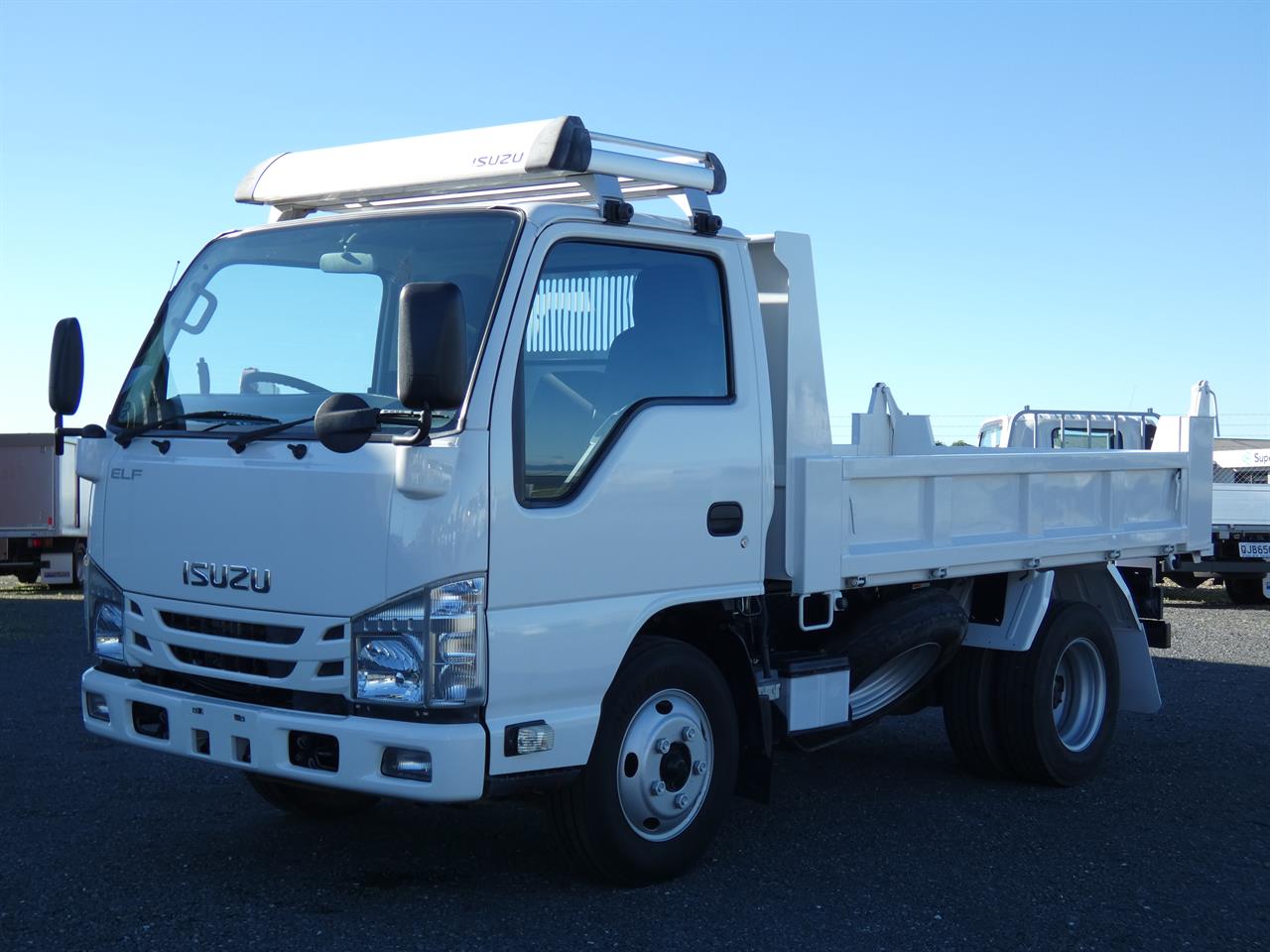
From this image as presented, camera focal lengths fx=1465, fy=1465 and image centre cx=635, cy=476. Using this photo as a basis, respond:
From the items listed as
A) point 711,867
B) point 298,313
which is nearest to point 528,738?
point 711,867

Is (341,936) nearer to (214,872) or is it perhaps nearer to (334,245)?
(214,872)

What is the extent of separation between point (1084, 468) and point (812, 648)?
2.06 m

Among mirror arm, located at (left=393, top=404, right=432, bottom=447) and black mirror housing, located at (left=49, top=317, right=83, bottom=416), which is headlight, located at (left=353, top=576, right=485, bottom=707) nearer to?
mirror arm, located at (left=393, top=404, right=432, bottom=447)

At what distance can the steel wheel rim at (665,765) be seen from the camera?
5488mm

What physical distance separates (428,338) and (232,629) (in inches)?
55.9

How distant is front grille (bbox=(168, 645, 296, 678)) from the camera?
5070mm

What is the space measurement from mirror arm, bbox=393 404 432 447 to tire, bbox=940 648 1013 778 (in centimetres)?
389

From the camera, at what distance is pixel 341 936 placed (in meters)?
5.02

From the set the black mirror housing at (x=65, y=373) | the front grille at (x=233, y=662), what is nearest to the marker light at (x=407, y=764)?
the front grille at (x=233, y=662)

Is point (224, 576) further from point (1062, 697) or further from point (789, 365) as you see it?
point (1062, 697)

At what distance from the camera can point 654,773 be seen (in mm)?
5551

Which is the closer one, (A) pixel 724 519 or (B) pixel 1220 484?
(A) pixel 724 519

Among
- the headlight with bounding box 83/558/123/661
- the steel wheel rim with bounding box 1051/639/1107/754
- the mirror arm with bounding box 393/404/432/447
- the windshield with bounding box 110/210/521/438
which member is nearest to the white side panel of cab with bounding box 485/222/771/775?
the mirror arm with bounding box 393/404/432/447

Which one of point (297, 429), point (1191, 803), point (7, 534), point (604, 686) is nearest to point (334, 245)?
point (297, 429)
